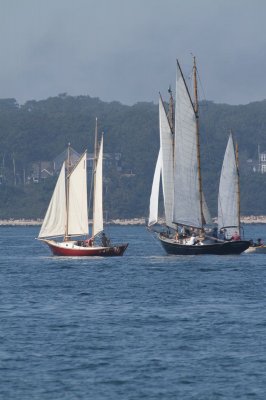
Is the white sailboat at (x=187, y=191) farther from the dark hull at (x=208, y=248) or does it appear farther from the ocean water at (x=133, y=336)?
the ocean water at (x=133, y=336)

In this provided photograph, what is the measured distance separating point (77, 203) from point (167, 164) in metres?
7.76

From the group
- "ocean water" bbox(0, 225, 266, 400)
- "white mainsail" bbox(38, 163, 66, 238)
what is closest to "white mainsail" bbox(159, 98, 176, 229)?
"white mainsail" bbox(38, 163, 66, 238)

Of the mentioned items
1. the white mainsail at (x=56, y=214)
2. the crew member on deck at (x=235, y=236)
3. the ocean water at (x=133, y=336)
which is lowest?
the ocean water at (x=133, y=336)

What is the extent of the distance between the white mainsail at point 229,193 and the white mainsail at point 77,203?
11.2 metres

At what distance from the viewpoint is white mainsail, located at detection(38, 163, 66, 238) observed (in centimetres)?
9931

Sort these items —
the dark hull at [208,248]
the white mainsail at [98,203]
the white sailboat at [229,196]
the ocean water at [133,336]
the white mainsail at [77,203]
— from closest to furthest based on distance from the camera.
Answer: the ocean water at [133,336] < the white mainsail at [98,203] < the dark hull at [208,248] < the white mainsail at [77,203] < the white sailboat at [229,196]

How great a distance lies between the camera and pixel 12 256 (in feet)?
369

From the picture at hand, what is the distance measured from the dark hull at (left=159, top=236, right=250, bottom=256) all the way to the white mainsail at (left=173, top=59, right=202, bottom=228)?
5.52ft

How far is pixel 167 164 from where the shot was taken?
4053 inches

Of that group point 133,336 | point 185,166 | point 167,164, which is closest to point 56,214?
point 167,164

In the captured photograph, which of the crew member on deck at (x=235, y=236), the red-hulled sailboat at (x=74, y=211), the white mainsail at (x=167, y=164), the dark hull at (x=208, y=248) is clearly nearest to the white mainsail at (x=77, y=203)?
the red-hulled sailboat at (x=74, y=211)

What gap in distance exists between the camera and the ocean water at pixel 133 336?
4200 centimetres

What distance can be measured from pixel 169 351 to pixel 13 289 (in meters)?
25.4

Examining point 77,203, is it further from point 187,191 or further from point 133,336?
point 133,336
